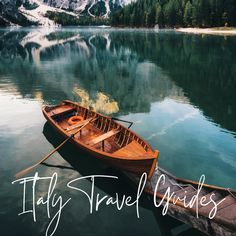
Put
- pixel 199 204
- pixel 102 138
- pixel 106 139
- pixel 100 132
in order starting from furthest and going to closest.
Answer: pixel 100 132
pixel 106 139
pixel 102 138
pixel 199 204

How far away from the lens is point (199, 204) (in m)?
12.8

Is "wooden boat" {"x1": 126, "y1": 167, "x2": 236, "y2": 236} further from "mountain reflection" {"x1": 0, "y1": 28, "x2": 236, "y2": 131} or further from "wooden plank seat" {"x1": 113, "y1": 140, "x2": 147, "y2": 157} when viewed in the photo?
"mountain reflection" {"x1": 0, "y1": 28, "x2": 236, "y2": 131}

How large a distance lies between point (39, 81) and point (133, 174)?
33.2 metres

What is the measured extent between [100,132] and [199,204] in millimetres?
11006

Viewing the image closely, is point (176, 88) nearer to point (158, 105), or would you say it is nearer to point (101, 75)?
point (158, 105)

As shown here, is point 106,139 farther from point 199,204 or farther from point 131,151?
point 199,204

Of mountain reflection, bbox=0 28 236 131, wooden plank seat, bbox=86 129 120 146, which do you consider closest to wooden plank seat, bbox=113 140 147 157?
wooden plank seat, bbox=86 129 120 146

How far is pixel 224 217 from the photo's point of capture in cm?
1143

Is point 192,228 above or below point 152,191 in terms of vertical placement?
below

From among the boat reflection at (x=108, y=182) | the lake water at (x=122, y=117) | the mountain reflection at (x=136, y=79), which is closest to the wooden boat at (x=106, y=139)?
the boat reflection at (x=108, y=182)

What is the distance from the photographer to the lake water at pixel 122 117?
47.1 feet

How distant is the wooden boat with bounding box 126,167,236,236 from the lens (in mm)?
11577

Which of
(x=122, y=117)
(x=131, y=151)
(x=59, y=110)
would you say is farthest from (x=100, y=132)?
(x=122, y=117)

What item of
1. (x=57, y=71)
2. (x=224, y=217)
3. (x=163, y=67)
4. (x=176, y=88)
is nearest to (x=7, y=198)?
(x=224, y=217)
